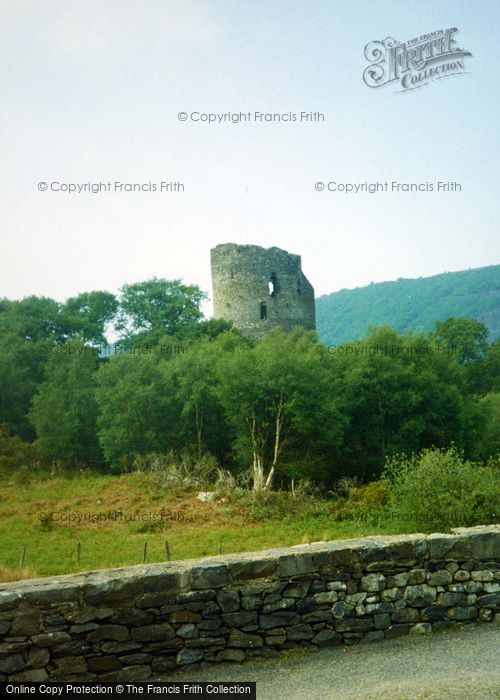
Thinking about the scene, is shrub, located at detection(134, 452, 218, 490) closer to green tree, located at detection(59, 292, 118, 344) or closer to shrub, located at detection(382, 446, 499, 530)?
shrub, located at detection(382, 446, 499, 530)

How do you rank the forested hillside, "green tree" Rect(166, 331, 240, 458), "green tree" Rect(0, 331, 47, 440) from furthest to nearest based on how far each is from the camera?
the forested hillside, "green tree" Rect(0, 331, 47, 440), "green tree" Rect(166, 331, 240, 458)

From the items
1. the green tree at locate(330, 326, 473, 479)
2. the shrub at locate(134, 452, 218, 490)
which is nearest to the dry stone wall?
the shrub at locate(134, 452, 218, 490)

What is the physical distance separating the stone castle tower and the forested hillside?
6125 centimetres

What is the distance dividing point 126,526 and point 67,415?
12.2 m

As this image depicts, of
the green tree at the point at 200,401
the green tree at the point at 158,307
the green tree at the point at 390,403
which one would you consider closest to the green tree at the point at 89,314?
the green tree at the point at 158,307

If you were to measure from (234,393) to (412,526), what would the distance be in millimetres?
15269

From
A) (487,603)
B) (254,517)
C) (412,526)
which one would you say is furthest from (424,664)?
(254,517)

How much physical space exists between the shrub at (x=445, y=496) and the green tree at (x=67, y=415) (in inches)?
855

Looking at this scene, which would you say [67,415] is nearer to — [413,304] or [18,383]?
[18,383]

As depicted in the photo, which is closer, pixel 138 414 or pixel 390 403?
pixel 138 414

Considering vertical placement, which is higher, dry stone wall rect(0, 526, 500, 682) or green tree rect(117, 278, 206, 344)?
green tree rect(117, 278, 206, 344)

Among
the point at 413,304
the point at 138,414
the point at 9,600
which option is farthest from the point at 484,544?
the point at 413,304

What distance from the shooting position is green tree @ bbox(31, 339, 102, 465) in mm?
33781

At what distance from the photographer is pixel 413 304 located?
429ft
